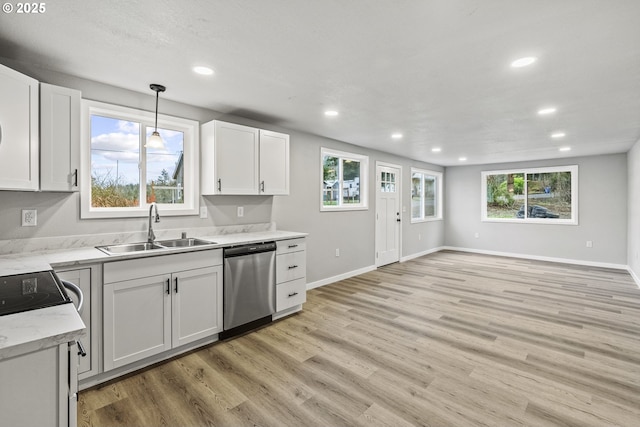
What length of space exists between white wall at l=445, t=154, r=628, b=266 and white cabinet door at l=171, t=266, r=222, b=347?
23.8 feet

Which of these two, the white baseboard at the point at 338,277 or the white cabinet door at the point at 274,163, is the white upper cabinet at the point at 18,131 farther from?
the white baseboard at the point at 338,277

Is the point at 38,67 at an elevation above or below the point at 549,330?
above

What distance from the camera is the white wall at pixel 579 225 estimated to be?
247 inches

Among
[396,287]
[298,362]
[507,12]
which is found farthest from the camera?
[396,287]

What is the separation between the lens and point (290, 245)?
3.62m

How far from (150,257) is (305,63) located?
193 cm

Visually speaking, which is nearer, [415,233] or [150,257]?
[150,257]

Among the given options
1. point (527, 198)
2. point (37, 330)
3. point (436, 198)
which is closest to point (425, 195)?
point (436, 198)

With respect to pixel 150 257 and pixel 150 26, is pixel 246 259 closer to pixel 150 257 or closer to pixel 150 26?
pixel 150 257

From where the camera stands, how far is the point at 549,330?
3291 millimetres

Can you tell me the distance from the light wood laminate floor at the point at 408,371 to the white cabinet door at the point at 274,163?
60.7 inches

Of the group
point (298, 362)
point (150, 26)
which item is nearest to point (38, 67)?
point (150, 26)

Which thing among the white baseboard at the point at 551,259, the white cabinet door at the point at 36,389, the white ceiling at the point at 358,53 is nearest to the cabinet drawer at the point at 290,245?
the white ceiling at the point at 358,53

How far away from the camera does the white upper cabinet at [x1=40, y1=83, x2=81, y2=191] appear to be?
7.24 feet
